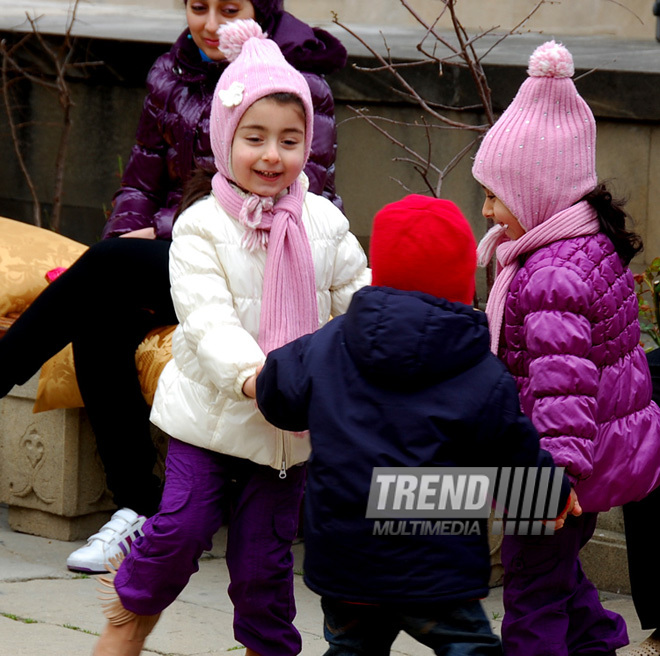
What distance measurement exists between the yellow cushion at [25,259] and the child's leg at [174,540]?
168 centimetres

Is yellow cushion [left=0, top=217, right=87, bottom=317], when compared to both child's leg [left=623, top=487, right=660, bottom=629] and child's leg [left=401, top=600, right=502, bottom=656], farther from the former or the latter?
child's leg [left=401, top=600, right=502, bottom=656]

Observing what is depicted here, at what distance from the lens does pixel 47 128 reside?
7.30 meters

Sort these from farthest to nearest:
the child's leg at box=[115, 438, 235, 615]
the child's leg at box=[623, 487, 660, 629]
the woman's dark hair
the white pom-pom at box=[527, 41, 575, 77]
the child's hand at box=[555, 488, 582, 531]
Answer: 1. the child's leg at box=[623, 487, 660, 629]
2. the woman's dark hair
3. the white pom-pom at box=[527, 41, 575, 77]
4. the child's leg at box=[115, 438, 235, 615]
5. the child's hand at box=[555, 488, 582, 531]

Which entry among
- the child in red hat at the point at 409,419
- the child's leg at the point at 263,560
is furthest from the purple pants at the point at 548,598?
the child's leg at the point at 263,560

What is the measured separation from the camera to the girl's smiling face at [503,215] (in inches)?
134

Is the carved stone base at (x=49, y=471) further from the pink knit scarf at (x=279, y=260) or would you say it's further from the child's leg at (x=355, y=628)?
the child's leg at (x=355, y=628)

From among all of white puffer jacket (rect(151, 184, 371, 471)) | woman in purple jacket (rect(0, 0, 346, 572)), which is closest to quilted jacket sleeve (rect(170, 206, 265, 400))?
white puffer jacket (rect(151, 184, 371, 471))

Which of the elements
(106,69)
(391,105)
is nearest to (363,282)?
(391,105)

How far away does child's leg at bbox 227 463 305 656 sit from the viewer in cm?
331

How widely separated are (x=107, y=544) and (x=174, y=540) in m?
1.25

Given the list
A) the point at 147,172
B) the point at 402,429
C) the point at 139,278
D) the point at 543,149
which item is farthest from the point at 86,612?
the point at 543,149

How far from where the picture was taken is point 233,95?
11.0ft

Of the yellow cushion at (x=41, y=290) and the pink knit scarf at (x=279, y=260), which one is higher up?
the pink knit scarf at (x=279, y=260)

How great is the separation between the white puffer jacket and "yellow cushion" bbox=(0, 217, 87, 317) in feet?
5.00
